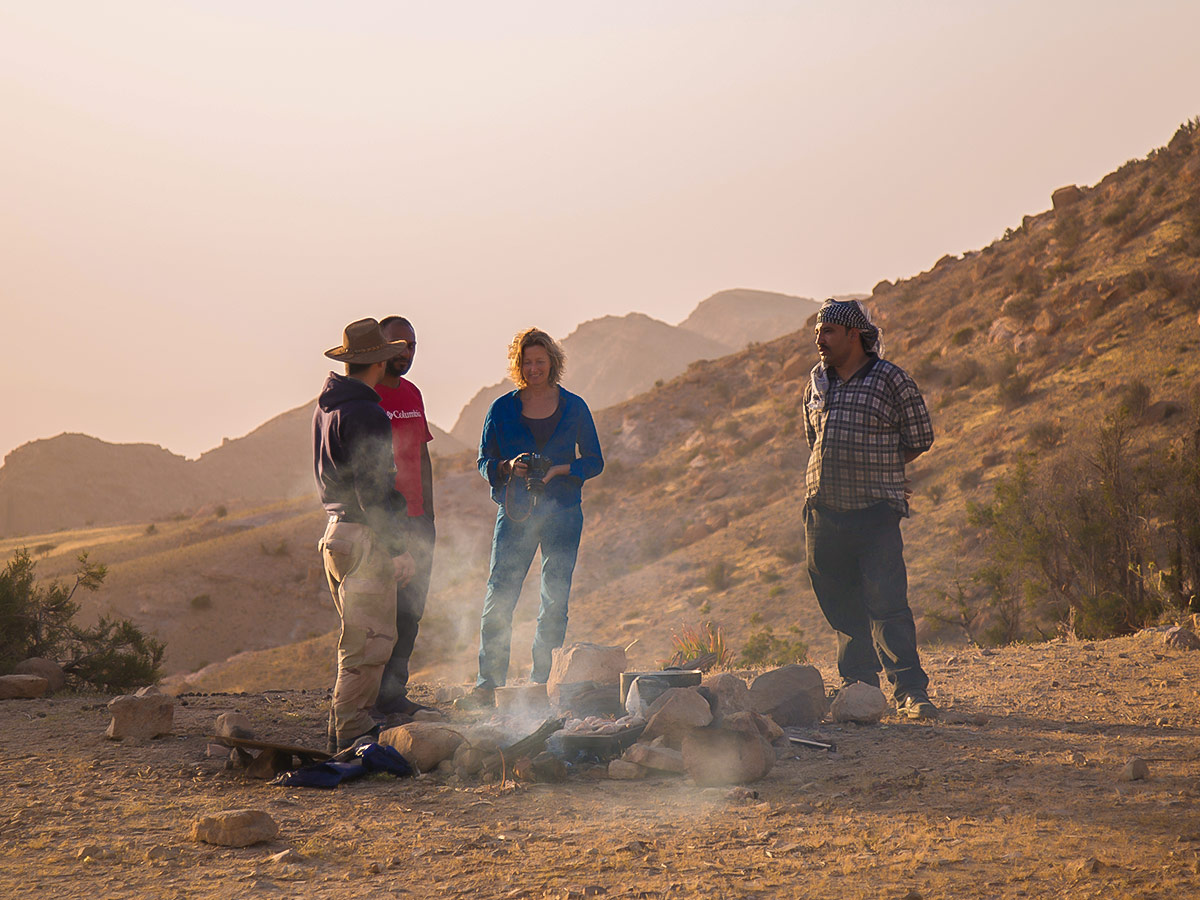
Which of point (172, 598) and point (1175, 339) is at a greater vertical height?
point (1175, 339)

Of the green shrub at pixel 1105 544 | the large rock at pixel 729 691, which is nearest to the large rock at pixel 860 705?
the large rock at pixel 729 691

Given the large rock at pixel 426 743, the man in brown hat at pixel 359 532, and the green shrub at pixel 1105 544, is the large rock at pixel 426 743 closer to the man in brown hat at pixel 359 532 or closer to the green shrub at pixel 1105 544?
the man in brown hat at pixel 359 532

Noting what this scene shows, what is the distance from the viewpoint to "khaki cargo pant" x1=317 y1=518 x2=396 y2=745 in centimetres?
417

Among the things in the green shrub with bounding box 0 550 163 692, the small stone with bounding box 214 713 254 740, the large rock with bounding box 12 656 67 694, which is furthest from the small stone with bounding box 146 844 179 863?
the green shrub with bounding box 0 550 163 692

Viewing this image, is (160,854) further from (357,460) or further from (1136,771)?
(1136,771)

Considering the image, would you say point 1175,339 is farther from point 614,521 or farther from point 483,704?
point 483,704

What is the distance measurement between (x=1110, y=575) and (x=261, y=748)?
8.35 meters

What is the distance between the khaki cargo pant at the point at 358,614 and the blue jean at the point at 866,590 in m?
2.42

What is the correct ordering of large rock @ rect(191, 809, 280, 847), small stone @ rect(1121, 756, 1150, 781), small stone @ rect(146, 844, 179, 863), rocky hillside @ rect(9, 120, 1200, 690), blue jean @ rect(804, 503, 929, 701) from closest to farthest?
1. small stone @ rect(146, 844, 179, 863)
2. large rock @ rect(191, 809, 280, 847)
3. small stone @ rect(1121, 756, 1150, 781)
4. blue jean @ rect(804, 503, 929, 701)
5. rocky hillside @ rect(9, 120, 1200, 690)

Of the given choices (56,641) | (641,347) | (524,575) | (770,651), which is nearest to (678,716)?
(524,575)

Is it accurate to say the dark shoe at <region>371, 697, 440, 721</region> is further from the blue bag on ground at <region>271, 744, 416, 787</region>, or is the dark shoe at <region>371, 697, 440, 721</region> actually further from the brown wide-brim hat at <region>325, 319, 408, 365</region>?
the brown wide-brim hat at <region>325, 319, 408, 365</region>

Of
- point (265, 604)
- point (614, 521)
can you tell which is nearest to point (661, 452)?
point (614, 521)

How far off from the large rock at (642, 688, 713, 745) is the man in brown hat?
4.38ft

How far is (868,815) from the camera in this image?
10.7 feet
